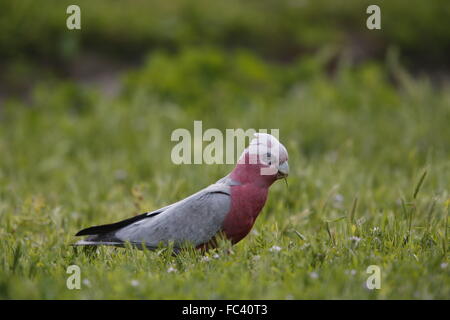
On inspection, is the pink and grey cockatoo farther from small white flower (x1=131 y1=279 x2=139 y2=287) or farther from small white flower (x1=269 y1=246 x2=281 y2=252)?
small white flower (x1=131 y1=279 x2=139 y2=287)

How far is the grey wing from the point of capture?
119 inches

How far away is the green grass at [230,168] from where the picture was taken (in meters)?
2.73

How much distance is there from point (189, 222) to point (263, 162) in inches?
18.8

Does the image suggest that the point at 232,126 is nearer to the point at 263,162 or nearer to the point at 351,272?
the point at 263,162

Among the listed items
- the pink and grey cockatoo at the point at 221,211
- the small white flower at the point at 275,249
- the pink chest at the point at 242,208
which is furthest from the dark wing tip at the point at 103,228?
the small white flower at the point at 275,249

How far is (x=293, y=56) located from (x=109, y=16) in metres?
2.62

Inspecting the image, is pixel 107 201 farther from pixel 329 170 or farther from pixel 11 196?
pixel 329 170

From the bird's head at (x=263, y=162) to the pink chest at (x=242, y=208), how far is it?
0.05 meters

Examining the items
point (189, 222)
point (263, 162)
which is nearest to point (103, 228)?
point (189, 222)

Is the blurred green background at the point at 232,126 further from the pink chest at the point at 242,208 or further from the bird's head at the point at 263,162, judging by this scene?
the bird's head at the point at 263,162

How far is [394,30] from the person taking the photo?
341 inches

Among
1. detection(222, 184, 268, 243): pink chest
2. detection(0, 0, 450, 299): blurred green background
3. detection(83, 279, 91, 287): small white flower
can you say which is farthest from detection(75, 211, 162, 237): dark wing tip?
detection(222, 184, 268, 243): pink chest

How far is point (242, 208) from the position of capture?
9.91 ft
